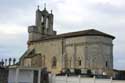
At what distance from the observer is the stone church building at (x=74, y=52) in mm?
46406

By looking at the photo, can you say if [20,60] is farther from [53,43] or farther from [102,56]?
[102,56]

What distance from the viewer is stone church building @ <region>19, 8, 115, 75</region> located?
46406mm

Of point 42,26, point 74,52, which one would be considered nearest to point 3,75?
point 74,52

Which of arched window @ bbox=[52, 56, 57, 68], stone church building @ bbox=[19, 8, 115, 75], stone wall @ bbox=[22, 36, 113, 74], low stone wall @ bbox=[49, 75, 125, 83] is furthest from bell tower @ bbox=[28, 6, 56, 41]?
low stone wall @ bbox=[49, 75, 125, 83]

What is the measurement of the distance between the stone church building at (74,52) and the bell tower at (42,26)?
0.69 m

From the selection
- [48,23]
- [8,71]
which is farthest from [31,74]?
[48,23]

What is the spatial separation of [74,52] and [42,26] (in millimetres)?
14464

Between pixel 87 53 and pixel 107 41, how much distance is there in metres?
3.91

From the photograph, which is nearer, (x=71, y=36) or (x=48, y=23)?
(x=71, y=36)

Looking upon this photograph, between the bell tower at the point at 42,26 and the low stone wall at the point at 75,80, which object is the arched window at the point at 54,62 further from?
the low stone wall at the point at 75,80

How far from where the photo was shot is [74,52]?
160 feet

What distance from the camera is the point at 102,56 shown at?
153ft

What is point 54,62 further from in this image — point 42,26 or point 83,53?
point 42,26

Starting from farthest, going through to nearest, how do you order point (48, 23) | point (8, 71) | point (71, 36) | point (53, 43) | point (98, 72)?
point (48, 23), point (53, 43), point (71, 36), point (98, 72), point (8, 71)
